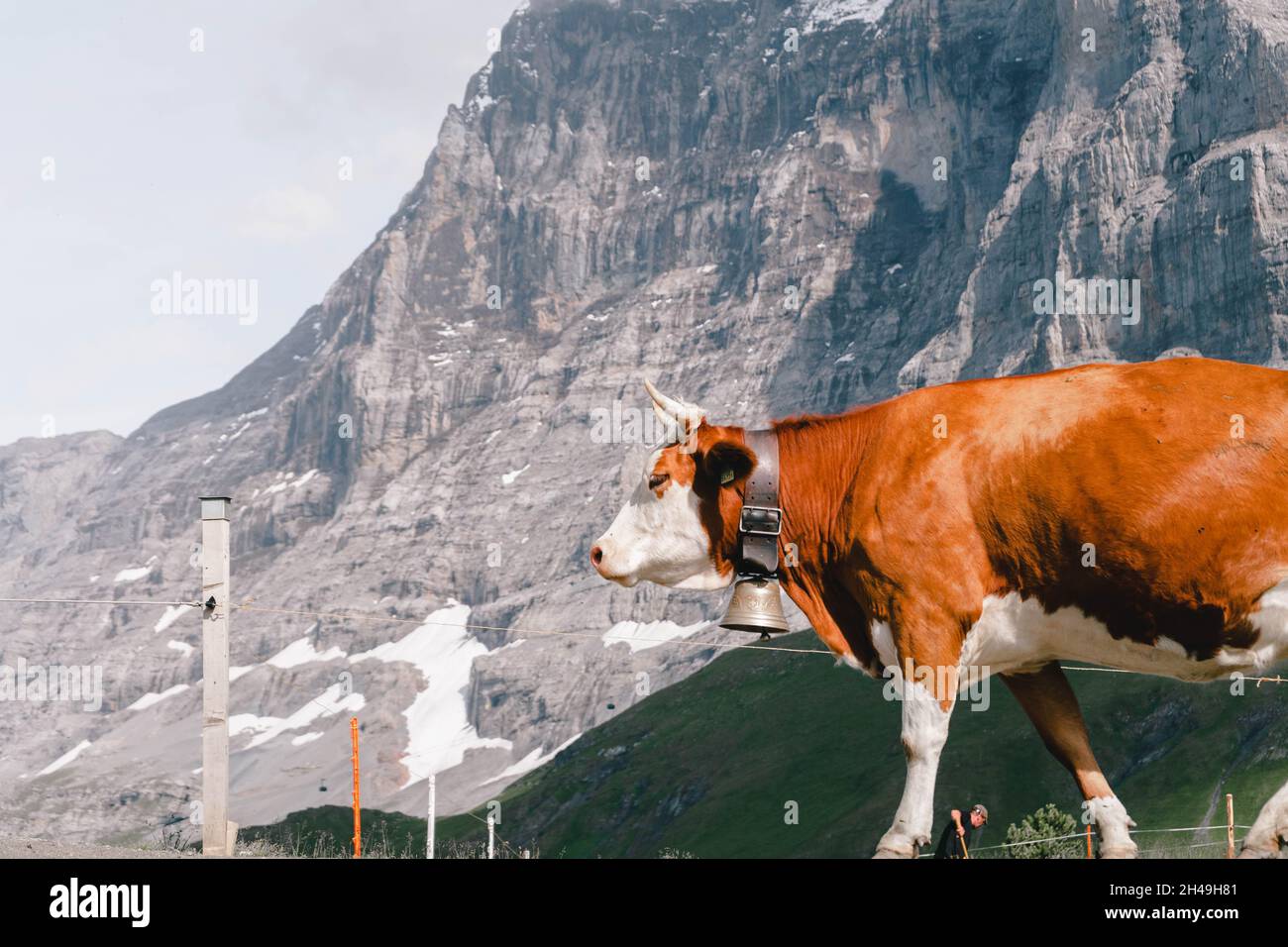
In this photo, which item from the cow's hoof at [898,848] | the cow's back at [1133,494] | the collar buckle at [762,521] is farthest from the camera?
the collar buckle at [762,521]

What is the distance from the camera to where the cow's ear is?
8.30m

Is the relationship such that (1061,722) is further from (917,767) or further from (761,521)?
(761,521)

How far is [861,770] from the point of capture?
153875 mm

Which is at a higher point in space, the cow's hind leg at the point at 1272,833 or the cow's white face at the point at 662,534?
the cow's white face at the point at 662,534

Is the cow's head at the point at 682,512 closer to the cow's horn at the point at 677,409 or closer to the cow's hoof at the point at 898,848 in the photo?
the cow's horn at the point at 677,409

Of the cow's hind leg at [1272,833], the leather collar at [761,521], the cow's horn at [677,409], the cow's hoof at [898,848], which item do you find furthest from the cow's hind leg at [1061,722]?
the cow's horn at [677,409]

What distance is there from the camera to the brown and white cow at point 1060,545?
6703 mm

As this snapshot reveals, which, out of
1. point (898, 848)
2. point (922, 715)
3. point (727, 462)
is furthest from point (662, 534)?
point (898, 848)

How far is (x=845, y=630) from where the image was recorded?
26.7 feet

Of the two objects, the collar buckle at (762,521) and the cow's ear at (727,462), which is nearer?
the collar buckle at (762,521)

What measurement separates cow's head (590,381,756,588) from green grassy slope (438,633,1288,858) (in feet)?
278

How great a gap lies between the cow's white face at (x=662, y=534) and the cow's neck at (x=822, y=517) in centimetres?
53
